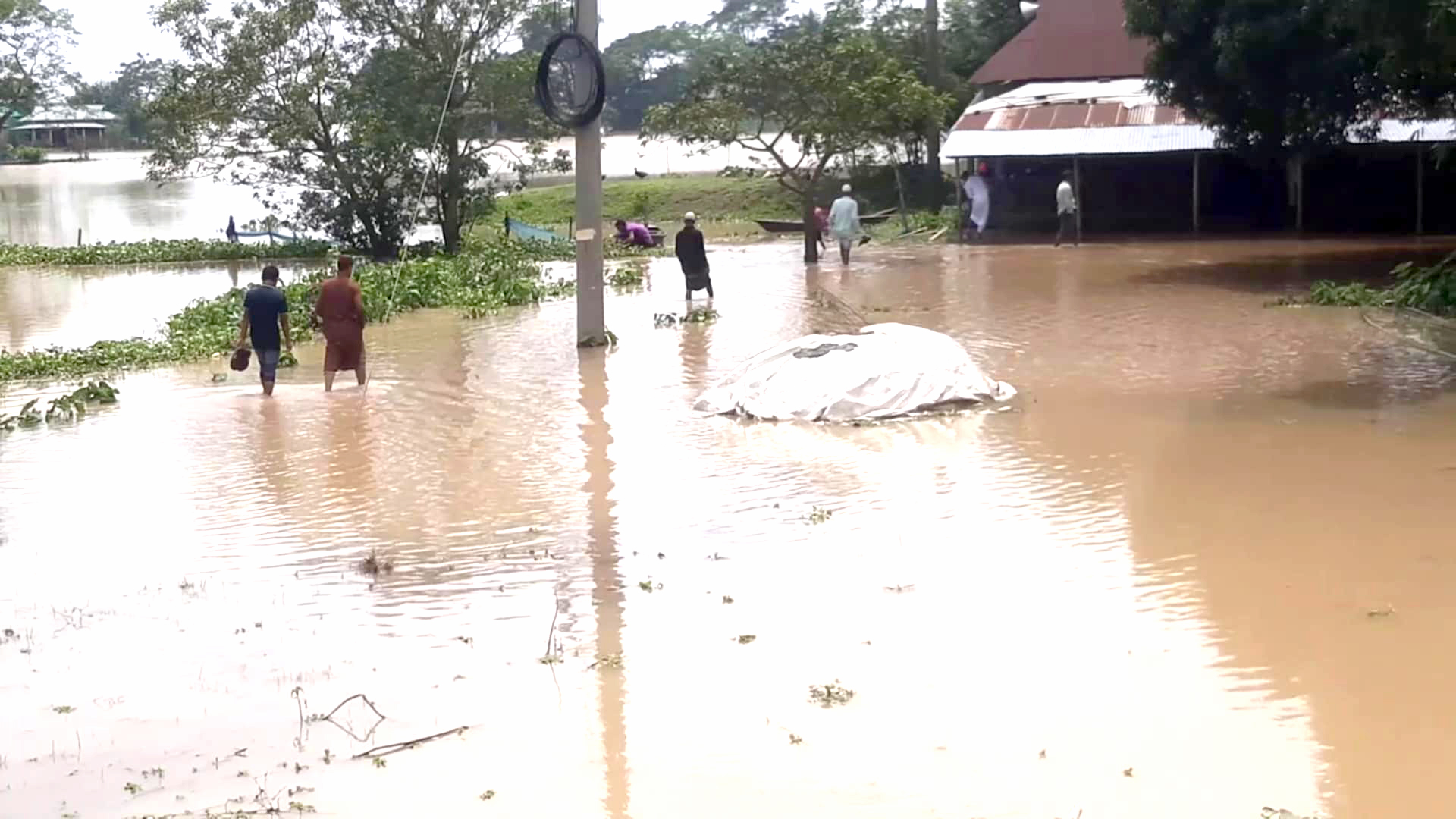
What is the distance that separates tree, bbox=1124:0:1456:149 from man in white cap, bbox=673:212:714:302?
7.69 metres

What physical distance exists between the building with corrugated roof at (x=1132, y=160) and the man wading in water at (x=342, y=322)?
57.2 feet

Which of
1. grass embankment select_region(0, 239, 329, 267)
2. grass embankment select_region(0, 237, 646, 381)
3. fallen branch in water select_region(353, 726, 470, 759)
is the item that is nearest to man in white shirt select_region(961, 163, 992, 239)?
grass embankment select_region(0, 237, 646, 381)

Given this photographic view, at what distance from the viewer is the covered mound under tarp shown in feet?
43.2

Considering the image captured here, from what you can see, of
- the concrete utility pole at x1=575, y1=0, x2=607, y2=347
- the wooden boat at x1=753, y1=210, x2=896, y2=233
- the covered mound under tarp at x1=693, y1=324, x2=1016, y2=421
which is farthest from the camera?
the wooden boat at x1=753, y1=210, x2=896, y2=233

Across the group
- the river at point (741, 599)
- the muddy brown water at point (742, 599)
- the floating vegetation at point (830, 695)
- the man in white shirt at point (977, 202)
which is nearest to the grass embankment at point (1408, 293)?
the muddy brown water at point (742, 599)

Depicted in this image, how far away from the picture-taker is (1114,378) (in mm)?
14969

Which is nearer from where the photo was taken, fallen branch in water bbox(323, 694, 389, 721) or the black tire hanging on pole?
fallen branch in water bbox(323, 694, 389, 721)

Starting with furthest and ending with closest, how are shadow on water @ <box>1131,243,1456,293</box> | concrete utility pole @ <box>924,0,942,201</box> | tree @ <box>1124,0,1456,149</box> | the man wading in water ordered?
concrete utility pole @ <box>924,0,942,201</box> < shadow on water @ <box>1131,243,1456,293</box> < tree @ <box>1124,0,1456,149</box> < the man wading in water

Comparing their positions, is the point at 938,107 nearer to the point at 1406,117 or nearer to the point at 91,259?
the point at 1406,117

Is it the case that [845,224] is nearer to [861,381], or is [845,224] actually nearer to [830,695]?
[861,381]

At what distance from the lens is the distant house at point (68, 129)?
94.8m

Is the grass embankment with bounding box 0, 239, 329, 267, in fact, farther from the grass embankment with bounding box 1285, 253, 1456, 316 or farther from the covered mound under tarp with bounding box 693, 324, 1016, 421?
the covered mound under tarp with bounding box 693, 324, 1016, 421

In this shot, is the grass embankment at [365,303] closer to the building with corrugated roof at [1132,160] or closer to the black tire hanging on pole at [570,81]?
the black tire hanging on pole at [570,81]

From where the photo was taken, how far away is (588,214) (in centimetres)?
1745
